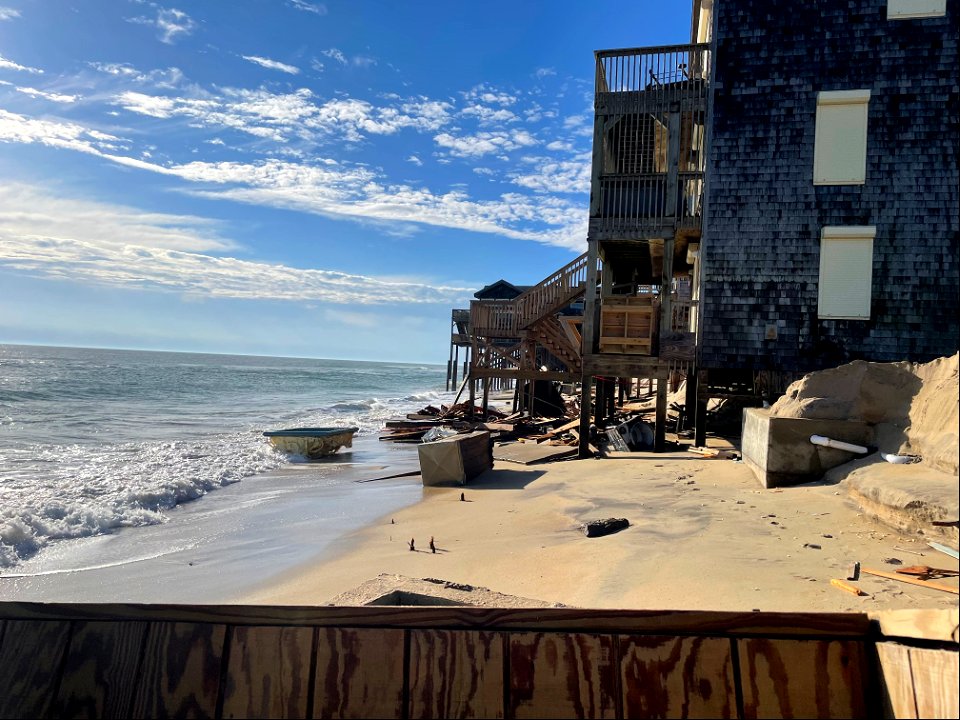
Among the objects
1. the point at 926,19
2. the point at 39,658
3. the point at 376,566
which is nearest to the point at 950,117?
the point at 926,19

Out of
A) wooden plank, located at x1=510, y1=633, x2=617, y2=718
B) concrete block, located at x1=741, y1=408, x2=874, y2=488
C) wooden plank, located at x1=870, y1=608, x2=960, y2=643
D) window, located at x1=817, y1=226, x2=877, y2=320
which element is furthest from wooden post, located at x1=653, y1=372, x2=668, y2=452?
wooden plank, located at x1=510, y1=633, x2=617, y2=718

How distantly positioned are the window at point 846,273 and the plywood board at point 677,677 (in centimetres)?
1334

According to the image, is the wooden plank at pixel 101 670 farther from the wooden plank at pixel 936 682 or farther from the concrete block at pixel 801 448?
the concrete block at pixel 801 448

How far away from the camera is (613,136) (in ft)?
53.3

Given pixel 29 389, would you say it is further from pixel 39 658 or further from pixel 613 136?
pixel 39 658

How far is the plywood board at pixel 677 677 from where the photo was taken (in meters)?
2.09

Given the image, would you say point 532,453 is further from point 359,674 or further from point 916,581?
point 359,674

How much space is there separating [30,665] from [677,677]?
2263 mm

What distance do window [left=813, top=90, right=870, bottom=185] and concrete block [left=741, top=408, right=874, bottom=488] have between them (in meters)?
7.91

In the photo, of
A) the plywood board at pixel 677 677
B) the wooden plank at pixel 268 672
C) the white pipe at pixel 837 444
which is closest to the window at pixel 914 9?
the white pipe at pixel 837 444

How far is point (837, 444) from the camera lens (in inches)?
304

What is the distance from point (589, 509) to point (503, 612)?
22.7 feet

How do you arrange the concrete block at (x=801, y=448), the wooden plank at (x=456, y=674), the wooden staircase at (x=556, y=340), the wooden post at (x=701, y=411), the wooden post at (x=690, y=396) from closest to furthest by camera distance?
the wooden plank at (x=456, y=674) < the concrete block at (x=801, y=448) < the wooden post at (x=701, y=411) < the wooden post at (x=690, y=396) < the wooden staircase at (x=556, y=340)

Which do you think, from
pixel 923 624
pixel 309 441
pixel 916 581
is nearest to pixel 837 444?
pixel 916 581
